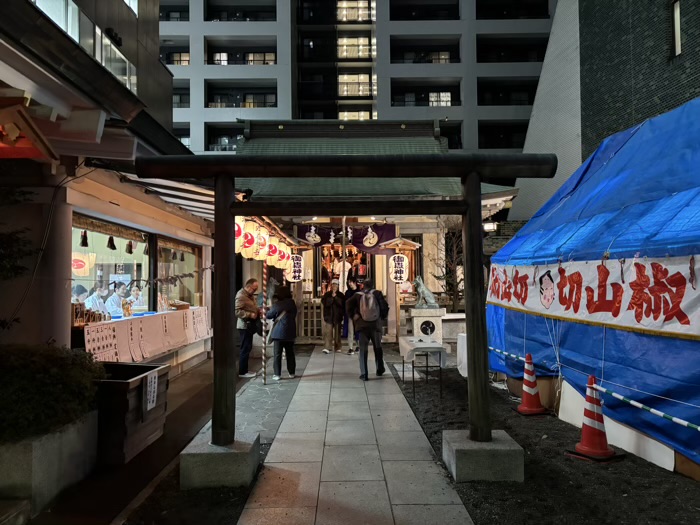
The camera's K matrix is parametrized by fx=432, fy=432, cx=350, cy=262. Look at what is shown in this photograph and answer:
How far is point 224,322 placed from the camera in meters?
4.79

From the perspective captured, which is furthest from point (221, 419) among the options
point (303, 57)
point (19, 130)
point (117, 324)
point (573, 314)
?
point (303, 57)

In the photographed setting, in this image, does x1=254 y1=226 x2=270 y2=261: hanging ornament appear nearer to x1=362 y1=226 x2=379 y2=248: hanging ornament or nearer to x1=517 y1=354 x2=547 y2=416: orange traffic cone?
x1=362 y1=226 x2=379 y2=248: hanging ornament

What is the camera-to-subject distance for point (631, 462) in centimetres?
513

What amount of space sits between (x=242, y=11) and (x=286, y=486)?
128 ft

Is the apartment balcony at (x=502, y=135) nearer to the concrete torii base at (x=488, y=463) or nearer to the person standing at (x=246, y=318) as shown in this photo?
the person standing at (x=246, y=318)

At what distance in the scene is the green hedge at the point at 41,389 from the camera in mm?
3953

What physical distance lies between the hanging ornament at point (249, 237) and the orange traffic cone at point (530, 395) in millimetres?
6372

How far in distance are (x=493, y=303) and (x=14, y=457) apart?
8.61 meters

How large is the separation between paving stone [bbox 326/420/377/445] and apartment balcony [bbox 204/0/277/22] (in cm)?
3606

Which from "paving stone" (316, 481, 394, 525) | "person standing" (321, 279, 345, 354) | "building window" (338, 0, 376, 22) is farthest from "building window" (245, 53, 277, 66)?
"paving stone" (316, 481, 394, 525)

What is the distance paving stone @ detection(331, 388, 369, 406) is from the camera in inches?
316

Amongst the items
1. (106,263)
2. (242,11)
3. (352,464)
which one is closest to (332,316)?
(106,263)

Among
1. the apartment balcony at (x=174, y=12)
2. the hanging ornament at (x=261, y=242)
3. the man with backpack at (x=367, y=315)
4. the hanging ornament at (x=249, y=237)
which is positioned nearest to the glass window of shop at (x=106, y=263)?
the hanging ornament at (x=249, y=237)

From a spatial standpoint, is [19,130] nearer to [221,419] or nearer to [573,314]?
[221,419]
